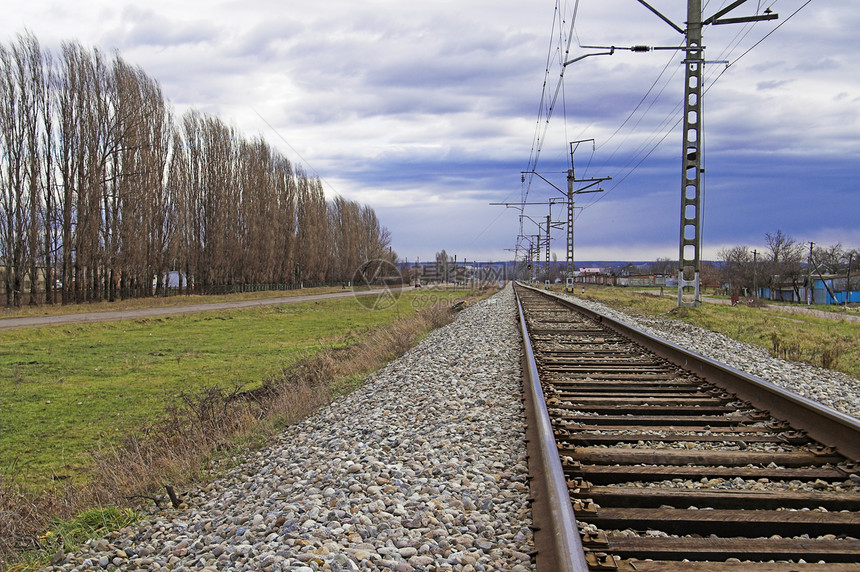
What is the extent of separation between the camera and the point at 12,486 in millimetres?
6867

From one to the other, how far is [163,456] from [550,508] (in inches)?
192

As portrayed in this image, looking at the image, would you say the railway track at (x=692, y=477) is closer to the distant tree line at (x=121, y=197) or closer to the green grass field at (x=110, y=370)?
the green grass field at (x=110, y=370)

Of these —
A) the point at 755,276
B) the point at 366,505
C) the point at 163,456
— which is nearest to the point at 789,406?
the point at 366,505

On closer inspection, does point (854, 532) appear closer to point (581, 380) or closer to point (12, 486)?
point (581, 380)

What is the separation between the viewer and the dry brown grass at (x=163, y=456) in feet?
17.3

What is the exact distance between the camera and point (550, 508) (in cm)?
321

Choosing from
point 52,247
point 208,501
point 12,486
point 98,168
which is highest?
point 98,168

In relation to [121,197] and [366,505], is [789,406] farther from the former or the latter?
[121,197]

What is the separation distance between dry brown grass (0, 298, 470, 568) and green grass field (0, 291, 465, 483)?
928 mm

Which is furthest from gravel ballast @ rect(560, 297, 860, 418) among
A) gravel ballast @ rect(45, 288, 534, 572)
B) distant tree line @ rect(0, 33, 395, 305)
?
distant tree line @ rect(0, 33, 395, 305)

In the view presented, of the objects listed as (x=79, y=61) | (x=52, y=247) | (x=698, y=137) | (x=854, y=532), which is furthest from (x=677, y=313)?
(x=79, y=61)

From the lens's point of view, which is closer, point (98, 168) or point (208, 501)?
point (208, 501)

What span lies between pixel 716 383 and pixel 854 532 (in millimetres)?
3853

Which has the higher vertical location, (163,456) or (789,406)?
(789,406)
